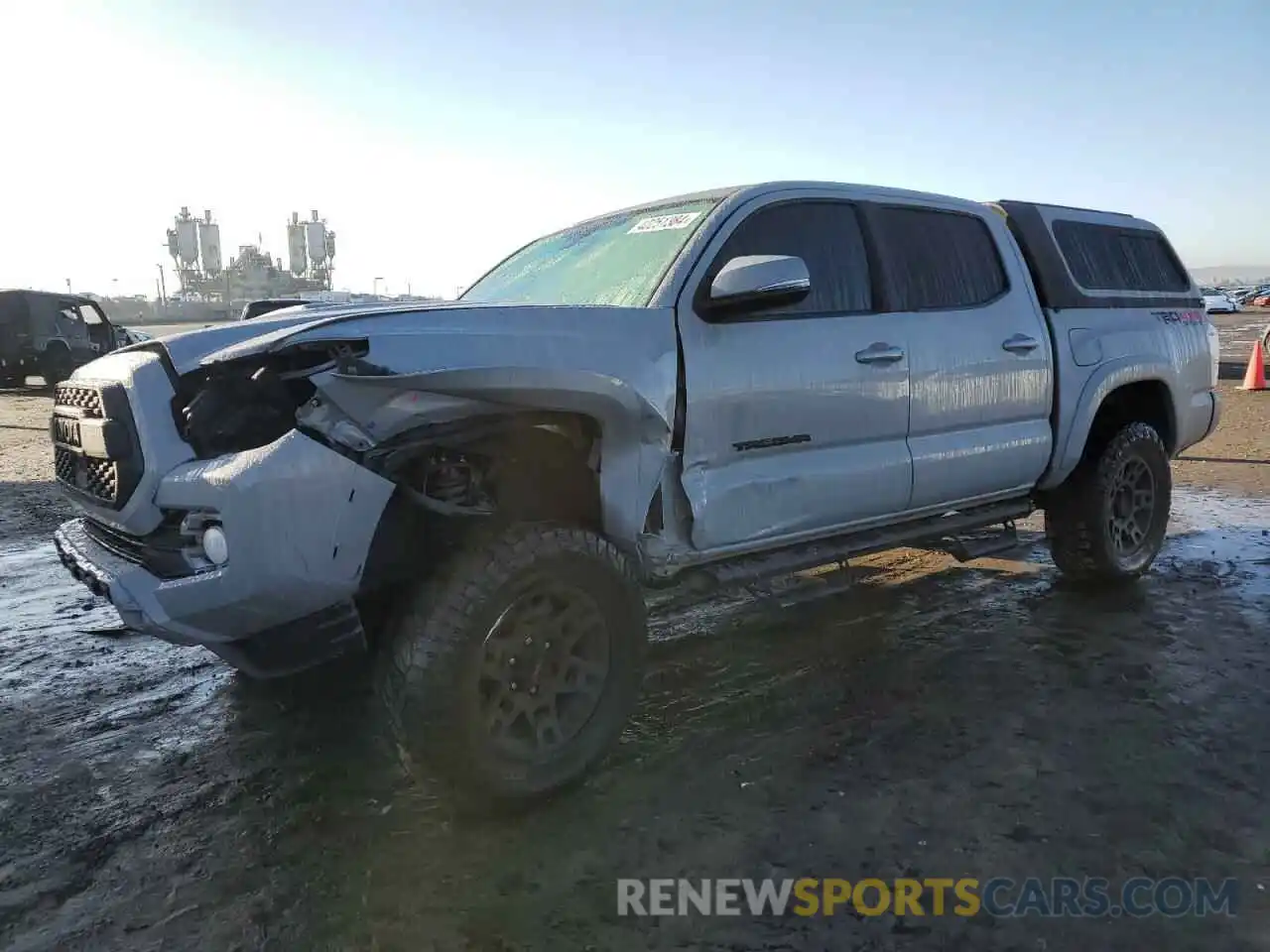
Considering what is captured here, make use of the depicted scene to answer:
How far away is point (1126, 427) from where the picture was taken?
4.95 meters

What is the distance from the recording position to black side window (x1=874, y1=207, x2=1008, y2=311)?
12.9 ft

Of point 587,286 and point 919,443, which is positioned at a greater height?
point 587,286

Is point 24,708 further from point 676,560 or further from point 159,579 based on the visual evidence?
point 676,560

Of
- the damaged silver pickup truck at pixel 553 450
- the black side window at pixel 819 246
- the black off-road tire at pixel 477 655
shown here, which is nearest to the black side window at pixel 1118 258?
the damaged silver pickup truck at pixel 553 450

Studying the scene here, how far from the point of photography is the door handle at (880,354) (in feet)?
11.8

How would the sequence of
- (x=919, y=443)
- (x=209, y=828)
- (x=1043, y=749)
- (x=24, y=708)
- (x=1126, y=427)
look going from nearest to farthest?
(x=209, y=828)
(x=1043, y=749)
(x=24, y=708)
(x=919, y=443)
(x=1126, y=427)

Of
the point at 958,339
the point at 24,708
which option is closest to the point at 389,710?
the point at 24,708

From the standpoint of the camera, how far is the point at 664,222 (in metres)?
3.62

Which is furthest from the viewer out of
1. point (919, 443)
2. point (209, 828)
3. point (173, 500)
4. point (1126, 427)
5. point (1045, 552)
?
point (1045, 552)

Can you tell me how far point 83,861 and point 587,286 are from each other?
2.50m

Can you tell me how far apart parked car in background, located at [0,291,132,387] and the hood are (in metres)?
17.3

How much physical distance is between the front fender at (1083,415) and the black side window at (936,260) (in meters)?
0.78

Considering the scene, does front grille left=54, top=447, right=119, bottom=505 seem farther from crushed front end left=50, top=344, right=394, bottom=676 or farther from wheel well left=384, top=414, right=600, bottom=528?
wheel well left=384, top=414, right=600, bottom=528

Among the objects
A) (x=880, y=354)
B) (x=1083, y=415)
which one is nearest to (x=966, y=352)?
(x=880, y=354)
